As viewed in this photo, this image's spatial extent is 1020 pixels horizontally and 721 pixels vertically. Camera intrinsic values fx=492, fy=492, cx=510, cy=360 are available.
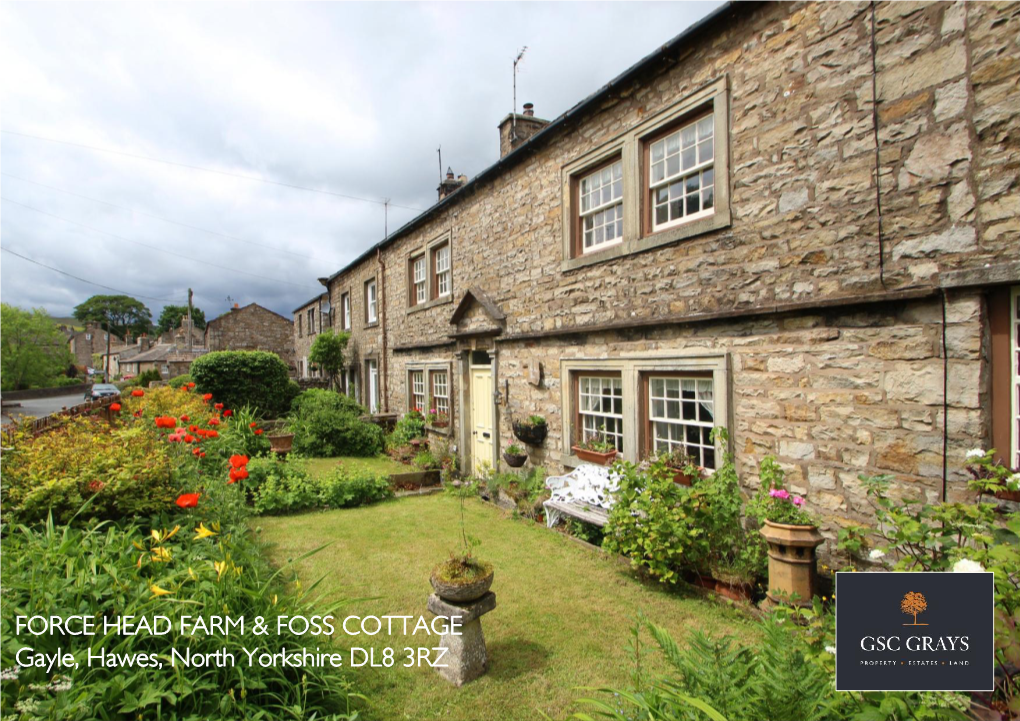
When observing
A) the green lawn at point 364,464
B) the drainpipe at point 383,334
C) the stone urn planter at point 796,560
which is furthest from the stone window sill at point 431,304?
the stone urn planter at point 796,560

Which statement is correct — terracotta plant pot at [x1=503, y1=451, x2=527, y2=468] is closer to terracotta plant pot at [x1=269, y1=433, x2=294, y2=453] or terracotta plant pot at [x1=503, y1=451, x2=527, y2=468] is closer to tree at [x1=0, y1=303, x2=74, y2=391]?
terracotta plant pot at [x1=269, y1=433, x2=294, y2=453]

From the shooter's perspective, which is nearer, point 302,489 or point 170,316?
point 302,489

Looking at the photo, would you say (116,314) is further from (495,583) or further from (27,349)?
(495,583)

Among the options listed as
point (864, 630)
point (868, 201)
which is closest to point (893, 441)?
point (868, 201)

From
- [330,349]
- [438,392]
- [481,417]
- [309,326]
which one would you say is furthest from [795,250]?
[309,326]

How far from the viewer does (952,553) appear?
287 centimetres

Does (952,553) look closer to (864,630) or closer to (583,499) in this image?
(864,630)

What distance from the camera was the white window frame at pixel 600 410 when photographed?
23.8 ft

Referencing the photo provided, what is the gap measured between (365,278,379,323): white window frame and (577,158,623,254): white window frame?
1059 centimetres

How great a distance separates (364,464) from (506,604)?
7871 millimetres

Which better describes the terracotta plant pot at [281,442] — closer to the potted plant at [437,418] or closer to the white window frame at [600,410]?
the potted plant at [437,418]

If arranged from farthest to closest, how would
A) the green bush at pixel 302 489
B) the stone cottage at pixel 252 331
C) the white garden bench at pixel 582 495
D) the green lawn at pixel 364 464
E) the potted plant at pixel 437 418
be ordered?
the stone cottage at pixel 252 331
the potted plant at pixel 437 418
the green lawn at pixel 364 464
the green bush at pixel 302 489
the white garden bench at pixel 582 495

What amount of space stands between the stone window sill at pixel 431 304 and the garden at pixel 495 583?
15.4 feet

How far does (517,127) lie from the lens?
10.5 m
